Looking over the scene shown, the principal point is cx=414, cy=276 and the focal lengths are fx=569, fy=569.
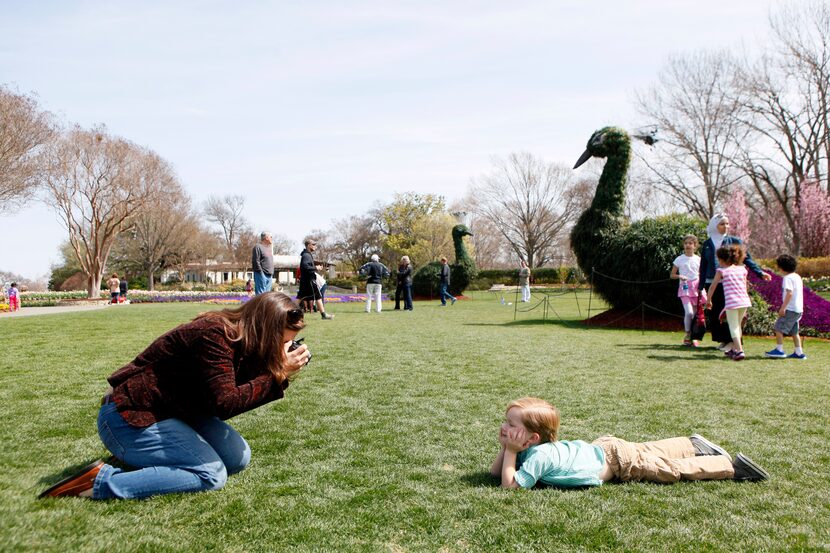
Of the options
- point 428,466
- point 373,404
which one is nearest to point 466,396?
point 373,404

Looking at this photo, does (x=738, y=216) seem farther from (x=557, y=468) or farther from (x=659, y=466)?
(x=557, y=468)

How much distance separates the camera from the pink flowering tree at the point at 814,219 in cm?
3175

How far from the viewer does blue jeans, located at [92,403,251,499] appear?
2873mm

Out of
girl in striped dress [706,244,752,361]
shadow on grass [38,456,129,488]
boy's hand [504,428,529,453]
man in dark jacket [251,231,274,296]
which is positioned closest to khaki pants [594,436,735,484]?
boy's hand [504,428,529,453]

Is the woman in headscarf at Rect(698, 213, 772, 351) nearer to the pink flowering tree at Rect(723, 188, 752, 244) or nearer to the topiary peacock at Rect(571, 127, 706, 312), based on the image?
the topiary peacock at Rect(571, 127, 706, 312)

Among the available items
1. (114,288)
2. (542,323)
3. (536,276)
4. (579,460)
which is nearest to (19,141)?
(114,288)

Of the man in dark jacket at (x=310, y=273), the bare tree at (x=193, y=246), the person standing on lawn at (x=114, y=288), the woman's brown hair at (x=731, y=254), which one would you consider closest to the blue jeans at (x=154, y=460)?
the woman's brown hair at (x=731, y=254)

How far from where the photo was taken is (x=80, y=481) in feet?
9.42

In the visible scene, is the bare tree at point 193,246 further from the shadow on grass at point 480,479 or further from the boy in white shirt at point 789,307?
the shadow on grass at point 480,479

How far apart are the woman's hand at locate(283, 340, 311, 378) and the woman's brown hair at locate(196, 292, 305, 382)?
44mm

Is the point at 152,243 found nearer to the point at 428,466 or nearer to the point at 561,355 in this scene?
the point at 561,355

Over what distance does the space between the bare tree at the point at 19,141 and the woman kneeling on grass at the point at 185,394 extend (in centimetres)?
2634

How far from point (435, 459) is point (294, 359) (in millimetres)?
1156

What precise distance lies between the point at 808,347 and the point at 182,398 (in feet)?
32.6
